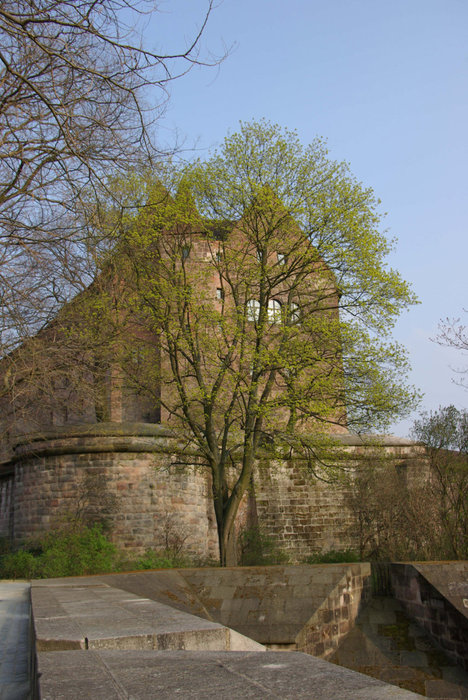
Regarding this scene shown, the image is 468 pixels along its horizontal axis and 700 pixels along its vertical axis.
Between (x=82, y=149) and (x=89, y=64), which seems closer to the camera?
(x=89, y=64)

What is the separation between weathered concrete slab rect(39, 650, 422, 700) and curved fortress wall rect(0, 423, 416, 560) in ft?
43.8

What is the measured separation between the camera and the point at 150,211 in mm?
15961

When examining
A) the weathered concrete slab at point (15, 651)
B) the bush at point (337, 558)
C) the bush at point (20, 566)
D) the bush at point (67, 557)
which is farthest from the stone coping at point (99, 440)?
the weathered concrete slab at point (15, 651)

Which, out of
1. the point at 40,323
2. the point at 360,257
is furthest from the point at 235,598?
the point at 360,257

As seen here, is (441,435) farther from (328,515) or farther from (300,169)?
(300,169)

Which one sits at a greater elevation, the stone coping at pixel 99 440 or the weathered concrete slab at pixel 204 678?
the stone coping at pixel 99 440

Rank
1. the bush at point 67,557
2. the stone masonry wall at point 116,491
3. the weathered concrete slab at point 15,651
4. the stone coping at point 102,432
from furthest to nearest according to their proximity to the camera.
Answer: the stone coping at point 102,432 → the stone masonry wall at point 116,491 → the bush at point 67,557 → the weathered concrete slab at point 15,651

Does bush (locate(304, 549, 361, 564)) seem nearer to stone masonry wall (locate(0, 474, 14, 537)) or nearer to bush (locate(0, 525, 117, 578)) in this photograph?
bush (locate(0, 525, 117, 578))

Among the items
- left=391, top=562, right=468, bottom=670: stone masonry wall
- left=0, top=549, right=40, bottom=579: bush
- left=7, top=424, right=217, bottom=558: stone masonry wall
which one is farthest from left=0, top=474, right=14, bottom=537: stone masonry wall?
left=391, top=562, right=468, bottom=670: stone masonry wall

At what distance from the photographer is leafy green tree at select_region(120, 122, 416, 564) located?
15070 mm

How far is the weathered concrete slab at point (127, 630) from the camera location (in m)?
3.24

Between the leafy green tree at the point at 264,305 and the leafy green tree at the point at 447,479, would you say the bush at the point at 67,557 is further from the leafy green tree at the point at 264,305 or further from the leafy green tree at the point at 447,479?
the leafy green tree at the point at 447,479

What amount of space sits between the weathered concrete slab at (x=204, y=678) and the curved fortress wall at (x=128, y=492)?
13.4 m

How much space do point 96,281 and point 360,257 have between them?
7.94 metres
